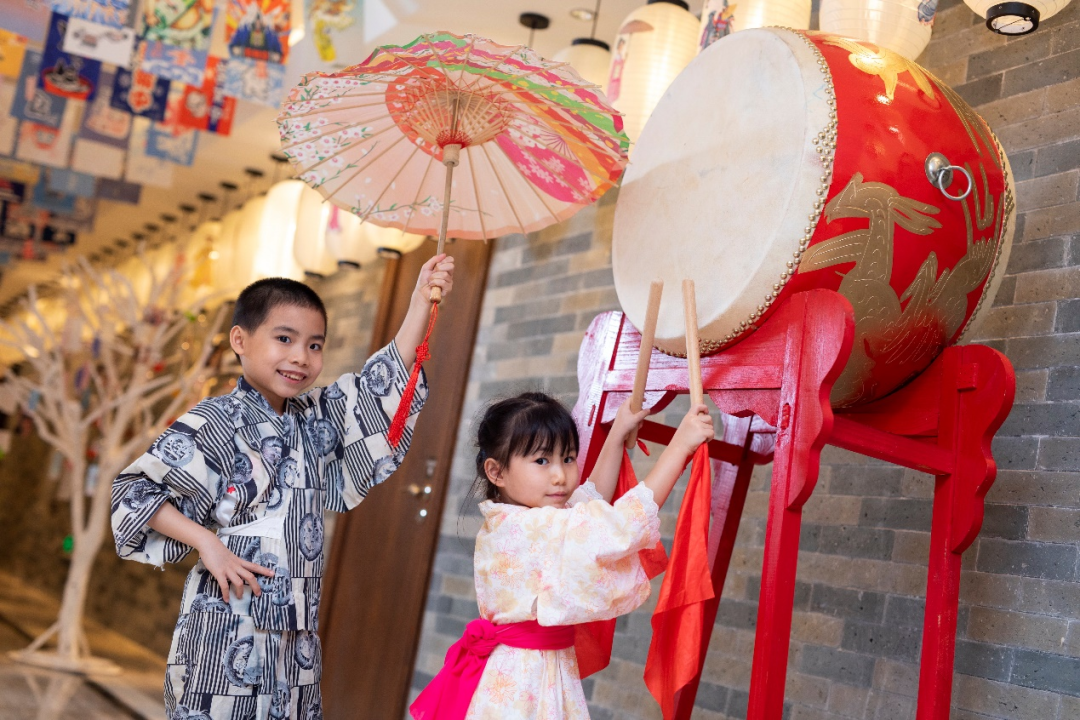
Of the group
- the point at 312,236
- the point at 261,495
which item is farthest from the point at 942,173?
the point at 312,236

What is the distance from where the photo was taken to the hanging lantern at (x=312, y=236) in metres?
4.65

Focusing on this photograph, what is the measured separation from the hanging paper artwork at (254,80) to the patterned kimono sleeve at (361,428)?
223cm

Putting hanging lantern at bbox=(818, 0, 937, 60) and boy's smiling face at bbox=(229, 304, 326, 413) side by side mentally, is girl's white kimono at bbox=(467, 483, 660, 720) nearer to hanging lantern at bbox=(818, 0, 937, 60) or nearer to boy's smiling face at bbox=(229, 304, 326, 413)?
boy's smiling face at bbox=(229, 304, 326, 413)

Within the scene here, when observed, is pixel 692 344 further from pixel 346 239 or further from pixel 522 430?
pixel 346 239

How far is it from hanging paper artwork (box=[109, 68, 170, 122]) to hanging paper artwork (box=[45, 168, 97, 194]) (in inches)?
64.6

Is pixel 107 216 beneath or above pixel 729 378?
above

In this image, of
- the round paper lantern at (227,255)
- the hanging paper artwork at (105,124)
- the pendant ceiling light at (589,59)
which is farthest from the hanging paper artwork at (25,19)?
the pendant ceiling light at (589,59)

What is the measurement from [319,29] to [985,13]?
2.61 meters

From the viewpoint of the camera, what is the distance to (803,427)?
59.4 inches

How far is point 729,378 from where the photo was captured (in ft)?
5.56

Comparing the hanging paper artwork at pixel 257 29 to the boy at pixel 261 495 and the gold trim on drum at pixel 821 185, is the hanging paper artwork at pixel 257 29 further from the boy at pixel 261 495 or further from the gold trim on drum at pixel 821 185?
the gold trim on drum at pixel 821 185

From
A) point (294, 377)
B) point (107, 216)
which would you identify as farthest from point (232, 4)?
point (107, 216)

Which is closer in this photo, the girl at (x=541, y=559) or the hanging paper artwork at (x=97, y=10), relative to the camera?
the girl at (x=541, y=559)

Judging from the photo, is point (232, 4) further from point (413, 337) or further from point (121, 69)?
point (413, 337)
